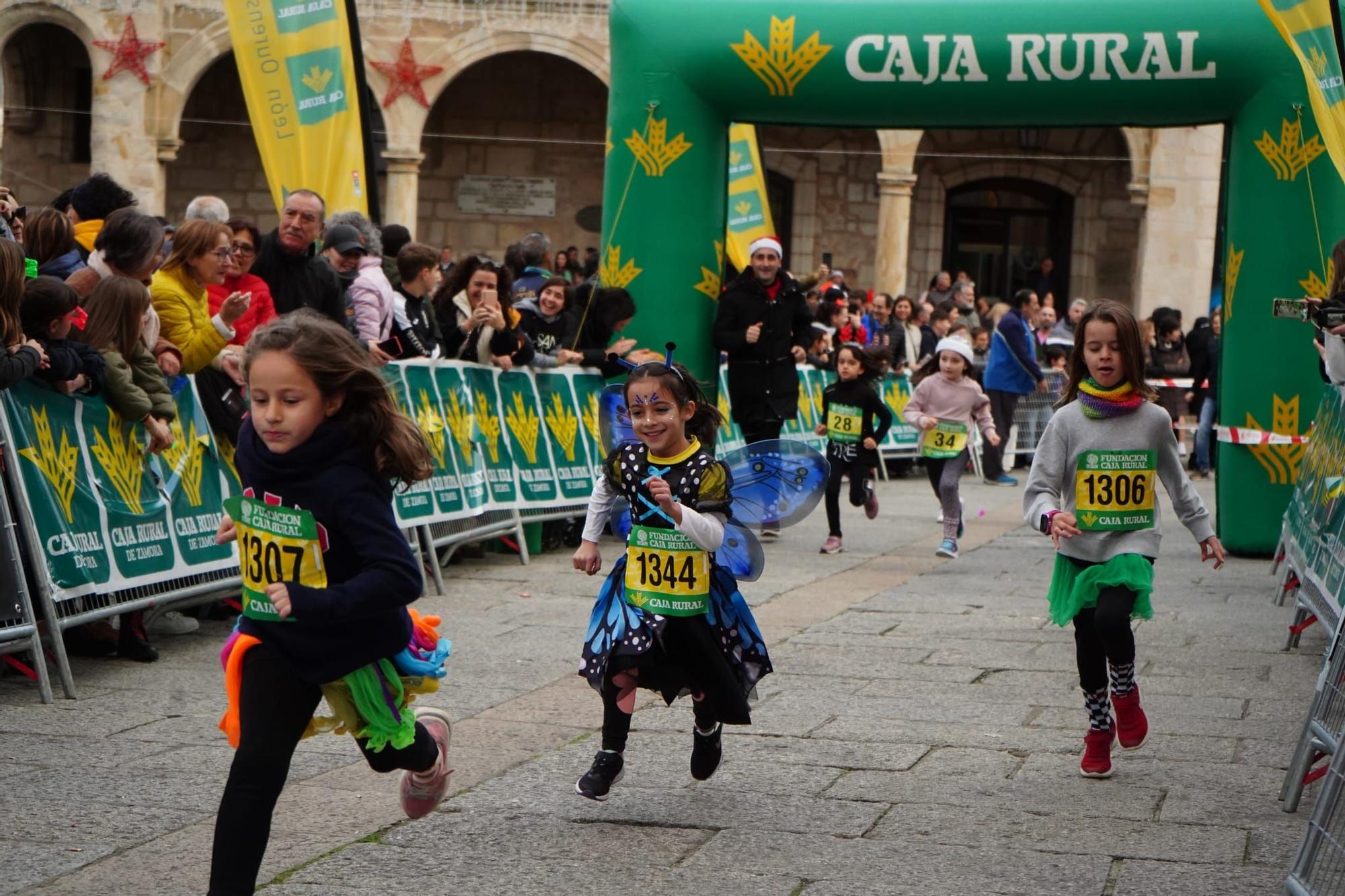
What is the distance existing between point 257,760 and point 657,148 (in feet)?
28.7

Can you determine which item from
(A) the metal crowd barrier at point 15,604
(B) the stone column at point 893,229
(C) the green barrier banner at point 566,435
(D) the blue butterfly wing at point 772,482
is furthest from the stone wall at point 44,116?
(D) the blue butterfly wing at point 772,482

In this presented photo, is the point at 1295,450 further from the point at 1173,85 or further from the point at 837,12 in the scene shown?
the point at 837,12

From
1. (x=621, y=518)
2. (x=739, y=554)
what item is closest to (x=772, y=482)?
(x=739, y=554)

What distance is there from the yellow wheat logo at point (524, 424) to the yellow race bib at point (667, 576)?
5477mm

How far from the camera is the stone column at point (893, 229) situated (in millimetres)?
28062

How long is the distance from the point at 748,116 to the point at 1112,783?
7.18m

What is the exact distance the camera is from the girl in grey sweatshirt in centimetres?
566

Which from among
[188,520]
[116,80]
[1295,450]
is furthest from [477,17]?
[188,520]

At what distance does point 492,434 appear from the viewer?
1046 cm

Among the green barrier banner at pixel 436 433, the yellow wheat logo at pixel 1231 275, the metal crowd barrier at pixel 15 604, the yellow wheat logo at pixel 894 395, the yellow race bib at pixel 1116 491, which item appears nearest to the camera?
the yellow race bib at pixel 1116 491

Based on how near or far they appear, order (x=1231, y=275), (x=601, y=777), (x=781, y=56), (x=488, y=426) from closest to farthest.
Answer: (x=601, y=777) → (x=488, y=426) → (x=1231, y=275) → (x=781, y=56)

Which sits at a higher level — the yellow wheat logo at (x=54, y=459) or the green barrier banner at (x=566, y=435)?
the yellow wheat logo at (x=54, y=459)

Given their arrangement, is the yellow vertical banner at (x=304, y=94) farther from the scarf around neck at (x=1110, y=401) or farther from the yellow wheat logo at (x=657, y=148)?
the scarf around neck at (x=1110, y=401)

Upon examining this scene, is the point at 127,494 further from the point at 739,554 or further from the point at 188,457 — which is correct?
the point at 739,554
